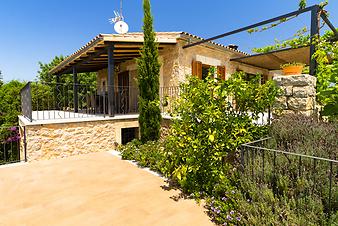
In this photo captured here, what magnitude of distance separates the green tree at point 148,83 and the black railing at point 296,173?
402 cm

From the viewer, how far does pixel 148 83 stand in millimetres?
7270

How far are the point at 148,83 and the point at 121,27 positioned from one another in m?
5.30

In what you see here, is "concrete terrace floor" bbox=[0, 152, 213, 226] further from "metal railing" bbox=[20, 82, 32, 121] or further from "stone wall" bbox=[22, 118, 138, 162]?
"metal railing" bbox=[20, 82, 32, 121]

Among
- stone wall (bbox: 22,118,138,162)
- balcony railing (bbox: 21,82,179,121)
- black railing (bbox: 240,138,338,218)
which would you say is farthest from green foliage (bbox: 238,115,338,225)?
stone wall (bbox: 22,118,138,162)

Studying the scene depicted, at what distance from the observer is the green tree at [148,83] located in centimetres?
714

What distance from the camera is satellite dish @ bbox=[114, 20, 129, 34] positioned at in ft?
35.2

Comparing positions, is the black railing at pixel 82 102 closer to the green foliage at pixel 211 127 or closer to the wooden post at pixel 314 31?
the green foliage at pixel 211 127

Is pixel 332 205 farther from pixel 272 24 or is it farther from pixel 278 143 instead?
pixel 272 24

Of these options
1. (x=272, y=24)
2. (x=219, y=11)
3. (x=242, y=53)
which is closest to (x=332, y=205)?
(x=272, y=24)

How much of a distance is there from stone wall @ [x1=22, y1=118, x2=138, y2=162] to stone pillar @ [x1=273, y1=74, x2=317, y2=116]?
18.7ft

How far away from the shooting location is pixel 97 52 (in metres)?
8.70

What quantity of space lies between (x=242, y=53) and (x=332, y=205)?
10.3 m

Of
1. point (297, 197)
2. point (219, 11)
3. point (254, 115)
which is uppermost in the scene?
point (219, 11)

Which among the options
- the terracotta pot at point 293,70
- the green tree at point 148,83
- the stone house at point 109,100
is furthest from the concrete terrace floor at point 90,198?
the terracotta pot at point 293,70
